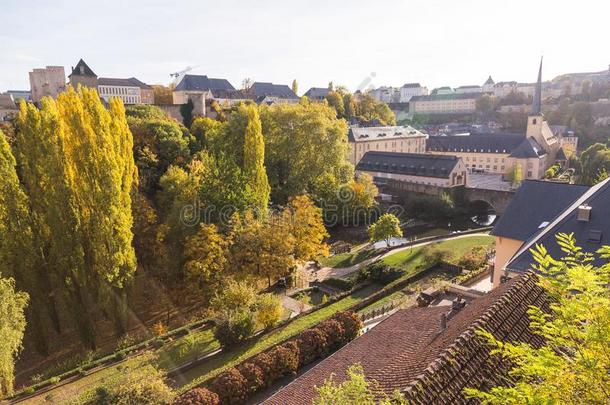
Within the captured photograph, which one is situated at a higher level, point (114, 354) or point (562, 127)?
point (562, 127)

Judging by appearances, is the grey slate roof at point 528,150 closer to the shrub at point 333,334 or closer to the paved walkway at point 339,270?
the paved walkway at point 339,270

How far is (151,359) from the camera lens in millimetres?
18203

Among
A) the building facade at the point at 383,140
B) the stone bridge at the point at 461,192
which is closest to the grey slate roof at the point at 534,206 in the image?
the stone bridge at the point at 461,192

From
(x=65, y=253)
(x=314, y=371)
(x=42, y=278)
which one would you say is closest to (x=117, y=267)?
(x=65, y=253)

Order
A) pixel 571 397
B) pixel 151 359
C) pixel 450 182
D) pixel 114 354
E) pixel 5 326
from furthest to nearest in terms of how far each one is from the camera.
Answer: pixel 450 182 → pixel 114 354 → pixel 151 359 → pixel 5 326 → pixel 571 397

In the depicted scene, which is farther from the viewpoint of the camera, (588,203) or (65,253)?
(65,253)

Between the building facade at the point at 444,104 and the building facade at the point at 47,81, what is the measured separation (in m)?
116

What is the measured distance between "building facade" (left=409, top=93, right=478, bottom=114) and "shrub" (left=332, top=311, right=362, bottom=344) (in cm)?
13687

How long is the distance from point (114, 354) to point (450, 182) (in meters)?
49.0

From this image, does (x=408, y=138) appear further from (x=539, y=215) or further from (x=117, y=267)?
(x=117, y=267)

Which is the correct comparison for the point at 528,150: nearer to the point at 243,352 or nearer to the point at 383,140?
the point at 383,140

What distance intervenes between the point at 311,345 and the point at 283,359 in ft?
5.67

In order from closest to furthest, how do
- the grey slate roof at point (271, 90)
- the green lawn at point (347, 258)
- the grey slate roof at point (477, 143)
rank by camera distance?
the green lawn at point (347, 258) → the grey slate roof at point (477, 143) → the grey slate roof at point (271, 90)

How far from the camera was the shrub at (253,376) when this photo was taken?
Result: 16081 millimetres
